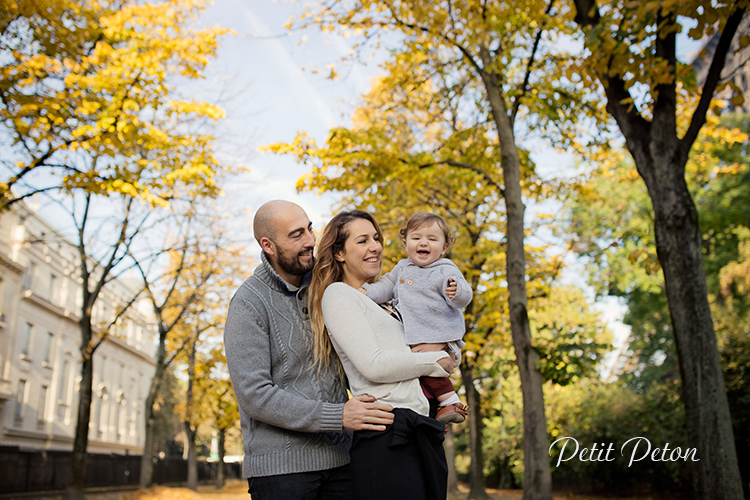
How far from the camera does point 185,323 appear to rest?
70.8ft

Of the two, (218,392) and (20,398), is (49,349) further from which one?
(218,392)

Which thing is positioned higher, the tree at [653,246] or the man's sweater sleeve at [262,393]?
the tree at [653,246]

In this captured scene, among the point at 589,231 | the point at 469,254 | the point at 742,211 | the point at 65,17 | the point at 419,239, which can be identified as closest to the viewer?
the point at 419,239

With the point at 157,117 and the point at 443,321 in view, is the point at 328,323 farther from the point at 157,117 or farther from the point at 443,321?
the point at 157,117

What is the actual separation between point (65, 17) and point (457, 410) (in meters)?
9.42

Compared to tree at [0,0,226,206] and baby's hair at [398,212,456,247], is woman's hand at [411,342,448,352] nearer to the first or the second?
baby's hair at [398,212,456,247]

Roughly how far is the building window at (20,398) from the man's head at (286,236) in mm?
31348

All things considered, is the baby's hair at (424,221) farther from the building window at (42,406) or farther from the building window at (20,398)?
the building window at (42,406)

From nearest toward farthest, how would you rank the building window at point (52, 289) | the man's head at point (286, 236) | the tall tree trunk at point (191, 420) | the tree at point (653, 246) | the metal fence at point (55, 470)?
the man's head at point (286, 236) → the tree at point (653, 246) → the metal fence at point (55, 470) → the tall tree trunk at point (191, 420) → the building window at point (52, 289)

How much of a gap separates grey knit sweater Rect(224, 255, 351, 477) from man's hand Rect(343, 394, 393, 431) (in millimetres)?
56

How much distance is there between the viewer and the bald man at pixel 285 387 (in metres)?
2.30

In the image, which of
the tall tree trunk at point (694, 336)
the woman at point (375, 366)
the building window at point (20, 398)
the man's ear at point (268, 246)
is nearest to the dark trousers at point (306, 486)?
the woman at point (375, 366)

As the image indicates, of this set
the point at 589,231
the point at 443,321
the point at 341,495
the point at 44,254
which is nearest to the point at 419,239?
the point at 443,321

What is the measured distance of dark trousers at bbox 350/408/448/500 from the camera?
219 centimetres
